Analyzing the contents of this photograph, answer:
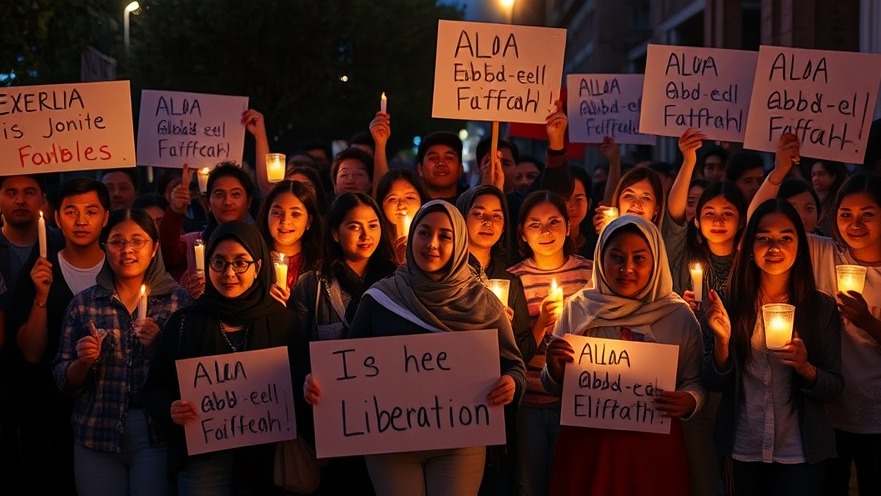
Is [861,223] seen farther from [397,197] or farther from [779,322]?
[397,197]

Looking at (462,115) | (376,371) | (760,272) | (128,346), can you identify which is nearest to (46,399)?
(128,346)

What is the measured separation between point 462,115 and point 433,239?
2661mm

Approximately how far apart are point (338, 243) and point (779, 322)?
7.17ft

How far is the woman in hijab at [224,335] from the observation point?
5.30 metres

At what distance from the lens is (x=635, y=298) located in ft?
17.2

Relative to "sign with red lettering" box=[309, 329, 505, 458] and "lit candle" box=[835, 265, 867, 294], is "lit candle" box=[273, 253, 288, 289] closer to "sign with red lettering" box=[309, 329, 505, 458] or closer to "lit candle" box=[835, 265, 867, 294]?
"sign with red lettering" box=[309, 329, 505, 458]

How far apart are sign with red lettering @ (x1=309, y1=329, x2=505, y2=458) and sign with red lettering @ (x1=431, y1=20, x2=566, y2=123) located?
2944 millimetres

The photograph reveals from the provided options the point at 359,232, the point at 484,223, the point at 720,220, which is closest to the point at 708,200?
the point at 720,220

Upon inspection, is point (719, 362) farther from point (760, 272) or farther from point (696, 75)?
point (696, 75)

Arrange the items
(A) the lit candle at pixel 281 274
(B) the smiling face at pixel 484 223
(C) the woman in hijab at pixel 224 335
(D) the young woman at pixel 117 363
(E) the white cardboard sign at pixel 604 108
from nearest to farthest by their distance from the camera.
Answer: (C) the woman in hijab at pixel 224 335 < (D) the young woman at pixel 117 363 < (A) the lit candle at pixel 281 274 < (B) the smiling face at pixel 484 223 < (E) the white cardboard sign at pixel 604 108

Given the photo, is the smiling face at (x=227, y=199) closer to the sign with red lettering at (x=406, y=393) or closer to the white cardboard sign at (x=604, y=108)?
the sign with red lettering at (x=406, y=393)

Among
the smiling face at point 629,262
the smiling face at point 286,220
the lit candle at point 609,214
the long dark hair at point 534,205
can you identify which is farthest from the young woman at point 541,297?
the smiling face at point 286,220

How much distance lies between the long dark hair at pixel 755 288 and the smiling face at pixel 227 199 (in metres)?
2.89

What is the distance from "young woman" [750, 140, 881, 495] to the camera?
5652 mm
